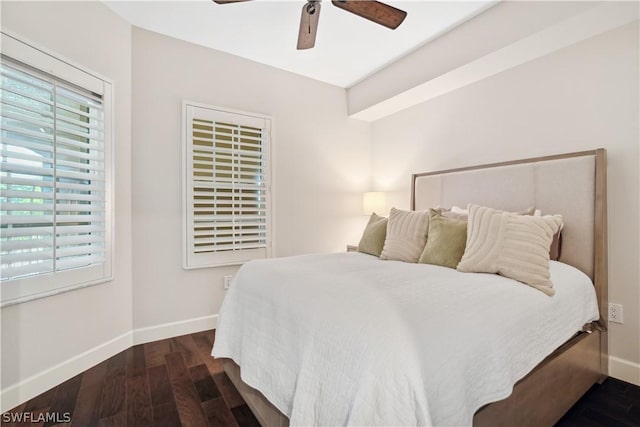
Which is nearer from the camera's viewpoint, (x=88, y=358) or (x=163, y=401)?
(x=163, y=401)

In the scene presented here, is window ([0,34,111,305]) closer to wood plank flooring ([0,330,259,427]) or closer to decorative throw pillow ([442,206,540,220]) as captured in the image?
wood plank flooring ([0,330,259,427])

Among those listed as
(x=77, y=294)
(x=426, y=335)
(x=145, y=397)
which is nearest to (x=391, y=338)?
(x=426, y=335)

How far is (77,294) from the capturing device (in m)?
2.04

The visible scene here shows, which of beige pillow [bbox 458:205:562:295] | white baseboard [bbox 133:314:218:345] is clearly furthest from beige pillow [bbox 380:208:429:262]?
white baseboard [bbox 133:314:218:345]

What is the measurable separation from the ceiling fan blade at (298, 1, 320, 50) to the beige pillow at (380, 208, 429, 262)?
143cm

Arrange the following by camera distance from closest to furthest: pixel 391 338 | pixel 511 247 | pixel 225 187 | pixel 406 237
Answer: pixel 391 338 < pixel 511 247 < pixel 406 237 < pixel 225 187

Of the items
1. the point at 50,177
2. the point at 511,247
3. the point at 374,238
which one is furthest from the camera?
the point at 374,238

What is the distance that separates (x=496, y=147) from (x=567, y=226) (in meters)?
0.88

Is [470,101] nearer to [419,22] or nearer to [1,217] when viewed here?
[419,22]

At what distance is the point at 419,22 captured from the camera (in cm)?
241

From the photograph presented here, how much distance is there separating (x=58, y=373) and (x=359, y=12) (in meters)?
2.87

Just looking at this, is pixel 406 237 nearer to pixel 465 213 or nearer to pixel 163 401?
pixel 465 213

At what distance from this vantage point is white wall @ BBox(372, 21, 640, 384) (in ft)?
6.24

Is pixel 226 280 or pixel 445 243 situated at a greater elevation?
pixel 445 243
